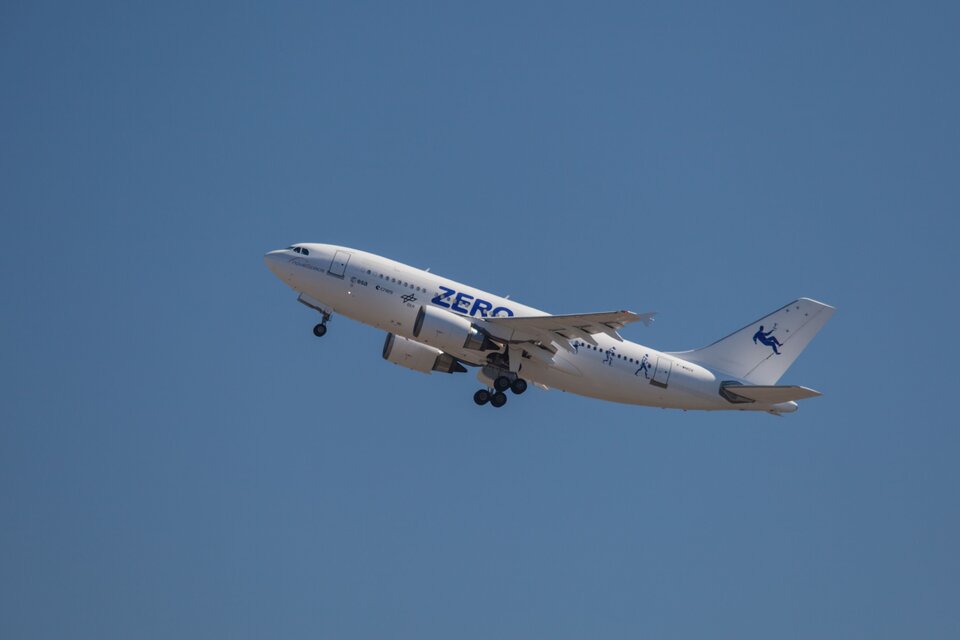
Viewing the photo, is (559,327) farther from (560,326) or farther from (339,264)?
(339,264)

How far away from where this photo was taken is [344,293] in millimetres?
44188

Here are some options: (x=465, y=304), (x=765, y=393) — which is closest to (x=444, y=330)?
(x=465, y=304)

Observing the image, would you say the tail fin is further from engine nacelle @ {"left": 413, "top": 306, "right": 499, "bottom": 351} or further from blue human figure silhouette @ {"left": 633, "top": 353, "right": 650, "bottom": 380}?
engine nacelle @ {"left": 413, "top": 306, "right": 499, "bottom": 351}

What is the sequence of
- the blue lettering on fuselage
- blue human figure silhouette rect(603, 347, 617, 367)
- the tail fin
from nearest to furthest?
the blue lettering on fuselage → blue human figure silhouette rect(603, 347, 617, 367) → the tail fin

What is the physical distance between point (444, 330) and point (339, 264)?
181 inches

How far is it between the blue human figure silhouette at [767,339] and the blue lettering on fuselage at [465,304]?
1067 centimetres

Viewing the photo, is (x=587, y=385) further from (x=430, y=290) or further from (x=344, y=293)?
(x=344, y=293)

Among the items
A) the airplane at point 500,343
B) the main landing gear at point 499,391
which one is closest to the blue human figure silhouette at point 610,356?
the airplane at point 500,343

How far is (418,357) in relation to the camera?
4772 centimetres

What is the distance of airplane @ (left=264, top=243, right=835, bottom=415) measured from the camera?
144ft

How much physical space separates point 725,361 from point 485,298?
9.97 metres

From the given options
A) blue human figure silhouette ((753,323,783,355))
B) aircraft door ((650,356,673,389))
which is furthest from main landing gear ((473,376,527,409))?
blue human figure silhouette ((753,323,783,355))

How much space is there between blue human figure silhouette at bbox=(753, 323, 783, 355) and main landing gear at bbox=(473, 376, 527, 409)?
997 centimetres

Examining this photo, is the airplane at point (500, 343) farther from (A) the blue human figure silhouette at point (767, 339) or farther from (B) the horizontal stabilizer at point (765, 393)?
(A) the blue human figure silhouette at point (767, 339)
